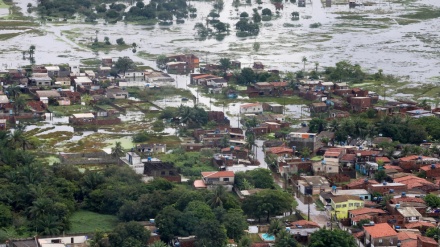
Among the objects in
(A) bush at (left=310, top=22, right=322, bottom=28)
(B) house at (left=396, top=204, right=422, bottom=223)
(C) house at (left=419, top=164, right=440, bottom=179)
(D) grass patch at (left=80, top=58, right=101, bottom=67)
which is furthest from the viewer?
(A) bush at (left=310, top=22, right=322, bottom=28)

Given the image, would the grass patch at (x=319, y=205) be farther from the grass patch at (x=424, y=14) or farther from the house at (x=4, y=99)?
the grass patch at (x=424, y=14)

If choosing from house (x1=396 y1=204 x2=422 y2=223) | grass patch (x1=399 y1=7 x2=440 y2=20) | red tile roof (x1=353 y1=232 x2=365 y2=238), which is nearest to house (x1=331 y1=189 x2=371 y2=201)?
house (x1=396 y1=204 x2=422 y2=223)

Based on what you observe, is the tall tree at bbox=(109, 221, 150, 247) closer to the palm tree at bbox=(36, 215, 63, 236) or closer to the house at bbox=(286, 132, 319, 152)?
the palm tree at bbox=(36, 215, 63, 236)

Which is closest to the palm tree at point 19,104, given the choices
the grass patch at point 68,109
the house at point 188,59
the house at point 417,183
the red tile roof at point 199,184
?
the grass patch at point 68,109

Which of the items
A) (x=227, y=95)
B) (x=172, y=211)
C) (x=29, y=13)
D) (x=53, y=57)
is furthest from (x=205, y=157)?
(x=29, y=13)

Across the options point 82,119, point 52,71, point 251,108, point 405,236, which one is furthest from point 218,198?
point 52,71

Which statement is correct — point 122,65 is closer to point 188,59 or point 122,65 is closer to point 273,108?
point 188,59
